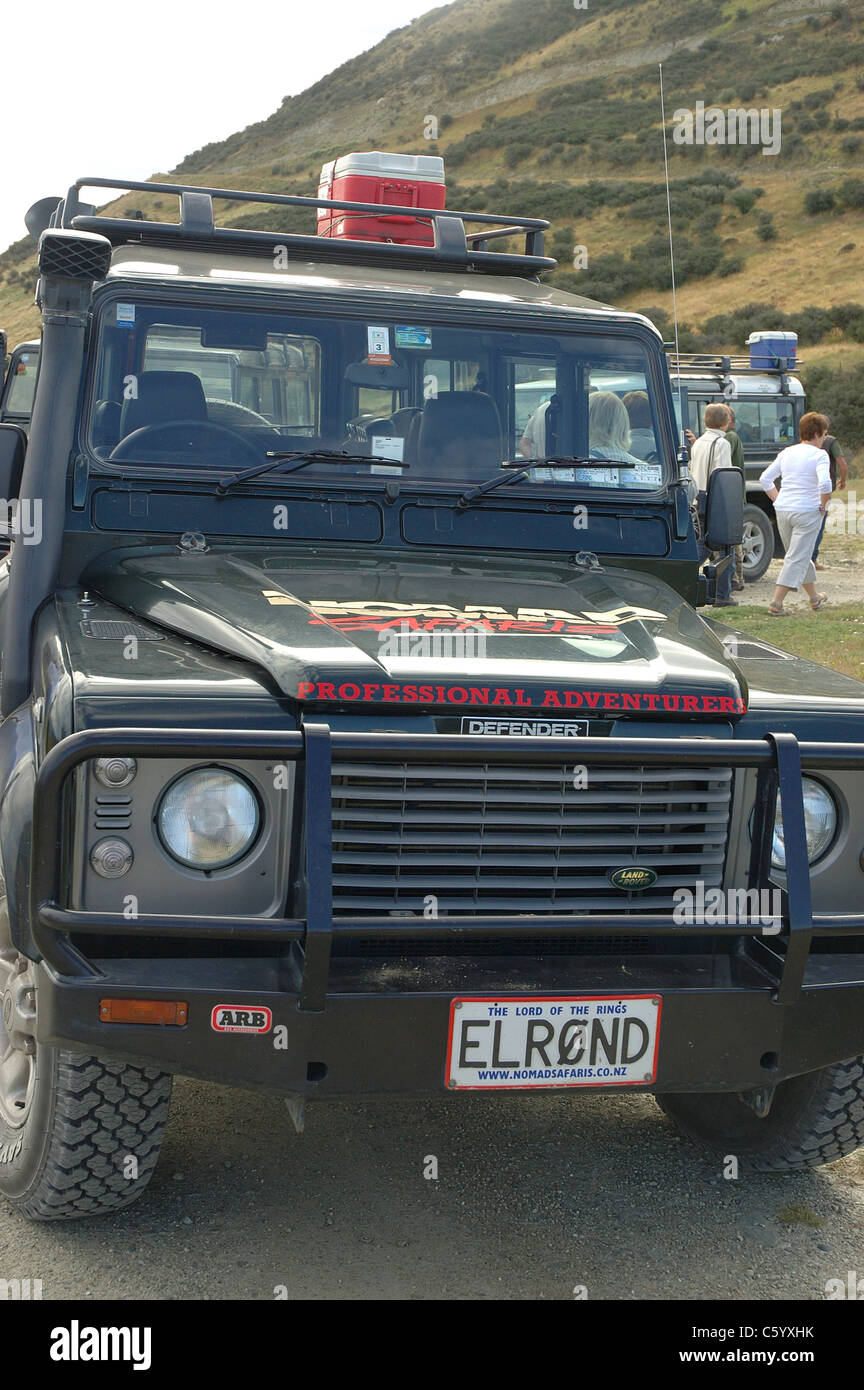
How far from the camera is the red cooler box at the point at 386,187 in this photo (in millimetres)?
6504

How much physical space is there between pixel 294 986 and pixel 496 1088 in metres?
0.45

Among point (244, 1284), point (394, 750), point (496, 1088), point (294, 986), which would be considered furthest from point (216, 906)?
point (244, 1284)

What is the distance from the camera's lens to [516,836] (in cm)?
269

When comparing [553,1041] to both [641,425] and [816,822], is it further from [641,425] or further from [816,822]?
[641,425]

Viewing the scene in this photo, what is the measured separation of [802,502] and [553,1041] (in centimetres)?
1006

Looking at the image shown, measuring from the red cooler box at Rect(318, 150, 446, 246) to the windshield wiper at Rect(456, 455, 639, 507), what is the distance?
293cm

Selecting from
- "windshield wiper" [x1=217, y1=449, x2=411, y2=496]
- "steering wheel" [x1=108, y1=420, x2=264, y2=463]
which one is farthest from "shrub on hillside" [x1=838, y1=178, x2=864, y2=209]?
"steering wheel" [x1=108, y1=420, x2=264, y2=463]

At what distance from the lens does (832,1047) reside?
2.79 metres

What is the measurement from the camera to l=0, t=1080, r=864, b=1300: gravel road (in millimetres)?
2830

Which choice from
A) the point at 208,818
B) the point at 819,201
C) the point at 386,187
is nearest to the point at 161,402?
the point at 208,818

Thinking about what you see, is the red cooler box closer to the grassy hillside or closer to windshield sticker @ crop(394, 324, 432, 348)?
windshield sticker @ crop(394, 324, 432, 348)

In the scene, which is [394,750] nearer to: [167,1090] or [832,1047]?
[167,1090]

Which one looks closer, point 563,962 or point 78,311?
point 563,962

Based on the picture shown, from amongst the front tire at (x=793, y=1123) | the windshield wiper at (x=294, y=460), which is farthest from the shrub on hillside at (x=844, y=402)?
the front tire at (x=793, y=1123)
